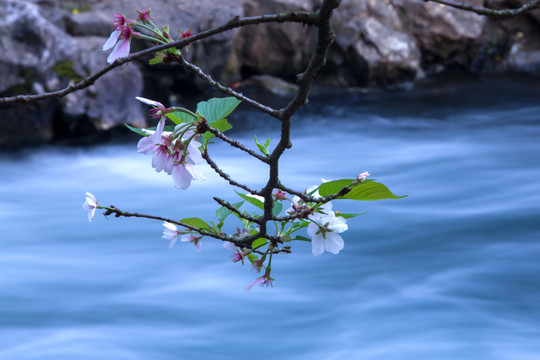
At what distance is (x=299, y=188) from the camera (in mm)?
5961

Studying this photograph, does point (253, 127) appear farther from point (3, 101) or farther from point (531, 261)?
point (3, 101)

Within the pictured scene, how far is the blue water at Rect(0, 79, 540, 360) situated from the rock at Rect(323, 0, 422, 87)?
7.60 feet

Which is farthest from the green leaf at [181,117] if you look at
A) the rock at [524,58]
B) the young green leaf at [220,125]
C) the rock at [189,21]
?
the rock at [524,58]

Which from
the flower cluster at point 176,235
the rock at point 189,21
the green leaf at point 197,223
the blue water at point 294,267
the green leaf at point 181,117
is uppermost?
the rock at point 189,21

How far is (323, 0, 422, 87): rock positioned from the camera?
9266mm

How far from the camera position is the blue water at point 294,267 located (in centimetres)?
326

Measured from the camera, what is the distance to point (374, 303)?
12.3ft

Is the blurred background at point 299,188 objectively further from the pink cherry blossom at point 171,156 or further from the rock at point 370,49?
the pink cherry blossom at point 171,156

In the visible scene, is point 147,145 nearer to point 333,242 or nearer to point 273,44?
point 333,242

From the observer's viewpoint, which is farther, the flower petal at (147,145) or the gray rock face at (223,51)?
the gray rock face at (223,51)

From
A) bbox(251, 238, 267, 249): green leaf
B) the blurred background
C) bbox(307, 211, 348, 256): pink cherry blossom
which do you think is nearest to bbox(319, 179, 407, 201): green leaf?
bbox(307, 211, 348, 256): pink cherry blossom

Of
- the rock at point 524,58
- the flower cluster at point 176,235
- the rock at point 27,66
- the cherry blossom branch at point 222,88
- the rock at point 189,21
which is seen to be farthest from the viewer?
the rock at point 524,58

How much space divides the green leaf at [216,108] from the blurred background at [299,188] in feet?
7.57

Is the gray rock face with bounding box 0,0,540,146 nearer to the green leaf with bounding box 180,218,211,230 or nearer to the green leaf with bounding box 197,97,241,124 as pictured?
the green leaf with bounding box 180,218,211,230
